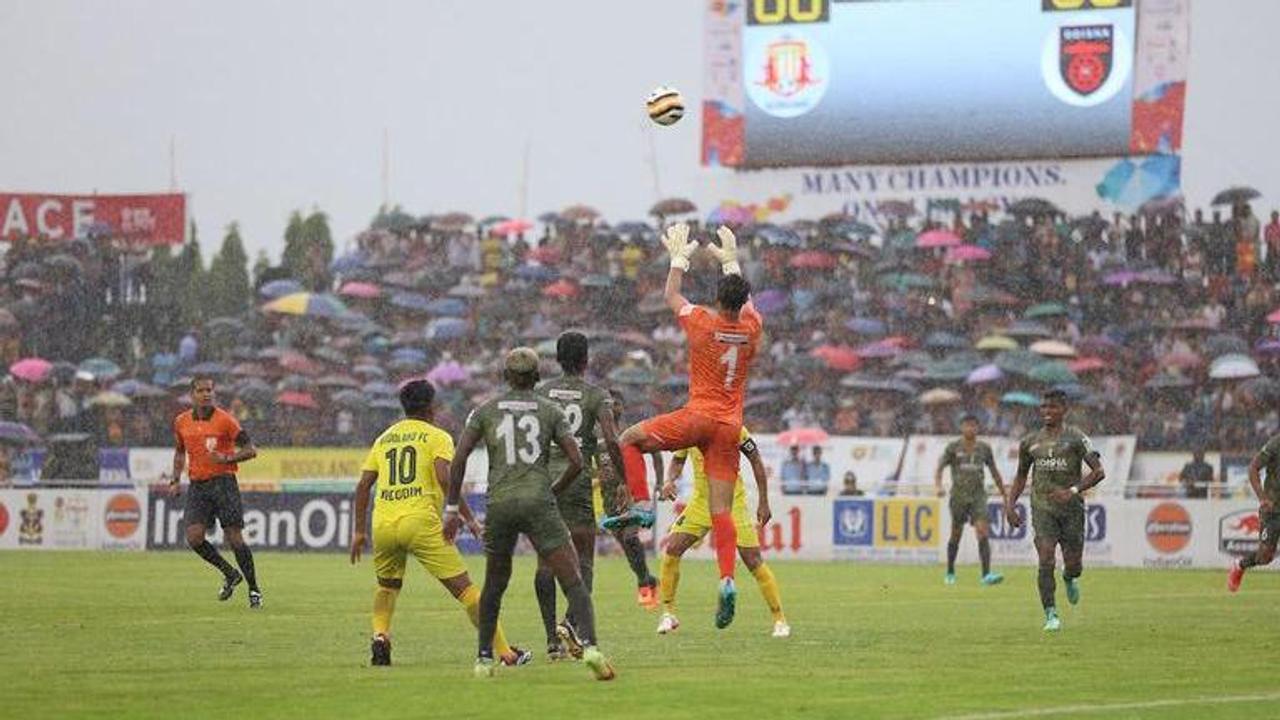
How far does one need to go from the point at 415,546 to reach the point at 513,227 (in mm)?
42229

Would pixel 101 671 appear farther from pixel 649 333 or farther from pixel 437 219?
pixel 437 219

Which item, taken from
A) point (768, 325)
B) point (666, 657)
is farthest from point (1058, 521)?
point (768, 325)

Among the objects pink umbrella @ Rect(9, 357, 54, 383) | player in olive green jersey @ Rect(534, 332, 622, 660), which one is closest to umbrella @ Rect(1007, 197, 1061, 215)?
pink umbrella @ Rect(9, 357, 54, 383)

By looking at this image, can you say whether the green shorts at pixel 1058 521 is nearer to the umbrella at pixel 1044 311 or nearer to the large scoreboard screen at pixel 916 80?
the umbrella at pixel 1044 311

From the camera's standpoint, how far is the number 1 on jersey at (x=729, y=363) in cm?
1891

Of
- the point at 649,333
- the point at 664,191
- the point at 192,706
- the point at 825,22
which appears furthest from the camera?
the point at 664,191

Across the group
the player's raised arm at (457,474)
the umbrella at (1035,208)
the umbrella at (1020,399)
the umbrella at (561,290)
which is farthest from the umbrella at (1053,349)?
the player's raised arm at (457,474)

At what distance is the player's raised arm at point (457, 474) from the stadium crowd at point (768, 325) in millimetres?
30874

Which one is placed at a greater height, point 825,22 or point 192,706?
point 825,22

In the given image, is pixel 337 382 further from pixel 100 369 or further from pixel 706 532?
pixel 706 532

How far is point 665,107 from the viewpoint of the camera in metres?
22.4

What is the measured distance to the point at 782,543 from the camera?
43906 mm

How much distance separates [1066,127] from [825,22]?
7009 millimetres

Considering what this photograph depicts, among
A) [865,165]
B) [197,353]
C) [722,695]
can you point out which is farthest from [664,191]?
[722,695]
